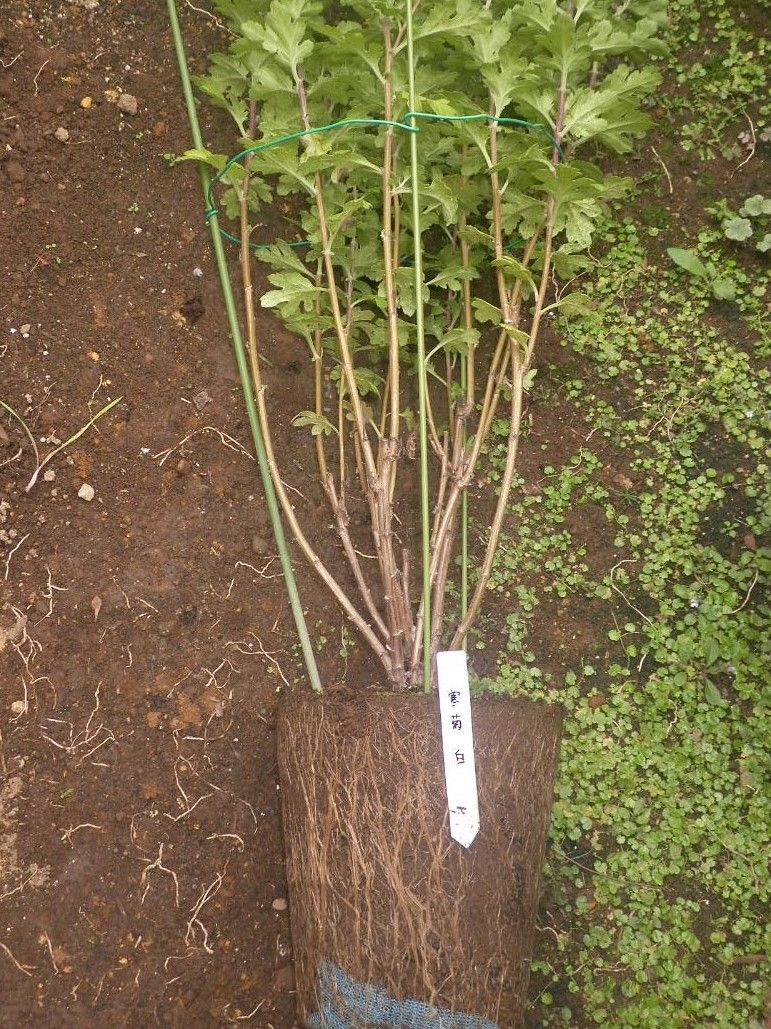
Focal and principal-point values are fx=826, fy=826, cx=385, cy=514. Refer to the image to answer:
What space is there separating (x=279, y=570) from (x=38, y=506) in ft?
2.02

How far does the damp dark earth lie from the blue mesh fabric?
0.25 metres

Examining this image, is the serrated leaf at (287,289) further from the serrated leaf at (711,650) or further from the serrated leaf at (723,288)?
the serrated leaf at (711,650)

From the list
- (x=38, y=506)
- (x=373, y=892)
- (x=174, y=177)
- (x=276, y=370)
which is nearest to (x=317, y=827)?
(x=373, y=892)

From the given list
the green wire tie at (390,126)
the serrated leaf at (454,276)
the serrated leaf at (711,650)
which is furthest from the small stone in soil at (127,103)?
the serrated leaf at (711,650)

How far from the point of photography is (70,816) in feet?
6.43

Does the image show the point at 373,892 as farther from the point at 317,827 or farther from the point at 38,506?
the point at 38,506

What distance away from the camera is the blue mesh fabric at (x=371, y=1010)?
1.77m

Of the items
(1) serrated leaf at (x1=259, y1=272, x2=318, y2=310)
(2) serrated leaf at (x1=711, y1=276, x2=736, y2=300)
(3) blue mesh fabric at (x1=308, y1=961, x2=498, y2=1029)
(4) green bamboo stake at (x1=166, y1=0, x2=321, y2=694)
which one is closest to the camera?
(3) blue mesh fabric at (x1=308, y1=961, x2=498, y2=1029)

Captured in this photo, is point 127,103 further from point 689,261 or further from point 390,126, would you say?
point 689,261

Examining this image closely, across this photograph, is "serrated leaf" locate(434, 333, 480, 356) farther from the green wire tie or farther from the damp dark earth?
the green wire tie

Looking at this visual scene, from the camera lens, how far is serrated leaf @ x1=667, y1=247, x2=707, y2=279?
2289 millimetres

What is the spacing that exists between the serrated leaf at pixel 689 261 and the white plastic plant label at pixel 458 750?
1.30 m

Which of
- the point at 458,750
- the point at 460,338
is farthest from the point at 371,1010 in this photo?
the point at 460,338

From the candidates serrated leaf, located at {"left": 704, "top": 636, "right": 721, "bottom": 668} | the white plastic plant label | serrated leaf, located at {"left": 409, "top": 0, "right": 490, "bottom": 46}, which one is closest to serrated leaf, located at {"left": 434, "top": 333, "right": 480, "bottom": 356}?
serrated leaf, located at {"left": 409, "top": 0, "right": 490, "bottom": 46}
